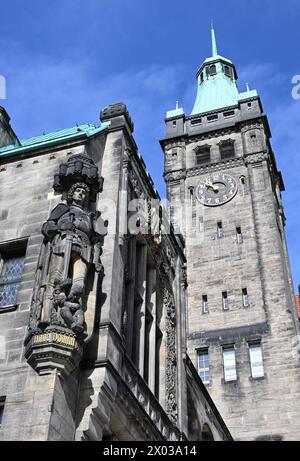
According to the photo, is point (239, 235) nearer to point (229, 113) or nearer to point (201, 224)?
point (201, 224)

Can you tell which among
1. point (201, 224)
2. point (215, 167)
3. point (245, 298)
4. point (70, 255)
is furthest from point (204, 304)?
point (70, 255)

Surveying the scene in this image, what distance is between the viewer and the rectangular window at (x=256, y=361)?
3675 cm

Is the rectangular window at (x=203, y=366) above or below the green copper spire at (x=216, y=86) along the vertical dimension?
below

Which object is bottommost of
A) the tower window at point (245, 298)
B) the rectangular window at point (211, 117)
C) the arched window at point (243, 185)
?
the tower window at point (245, 298)

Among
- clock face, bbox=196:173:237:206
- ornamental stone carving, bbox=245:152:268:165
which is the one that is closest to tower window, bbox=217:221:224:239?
clock face, bbox=196:173:237:206

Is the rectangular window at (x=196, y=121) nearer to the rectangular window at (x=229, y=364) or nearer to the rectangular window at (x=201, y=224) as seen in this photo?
the rectangular window at (x=201, y=224)

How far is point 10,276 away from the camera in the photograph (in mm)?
15484

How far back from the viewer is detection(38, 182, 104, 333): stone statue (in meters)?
13.0

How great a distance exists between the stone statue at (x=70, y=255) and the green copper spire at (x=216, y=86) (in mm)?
39865

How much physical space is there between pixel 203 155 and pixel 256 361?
18735 millimetres

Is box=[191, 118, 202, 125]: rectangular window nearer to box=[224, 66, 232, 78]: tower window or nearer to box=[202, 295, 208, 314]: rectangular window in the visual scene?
box=[224, 66, 232, 78]: tower window

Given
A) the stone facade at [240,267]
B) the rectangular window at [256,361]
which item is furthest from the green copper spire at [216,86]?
the rectangular window at [256,361]

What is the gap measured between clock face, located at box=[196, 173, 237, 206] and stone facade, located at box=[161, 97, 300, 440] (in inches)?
8.9
